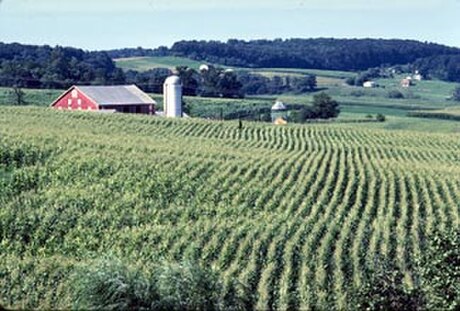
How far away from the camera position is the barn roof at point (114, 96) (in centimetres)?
5918

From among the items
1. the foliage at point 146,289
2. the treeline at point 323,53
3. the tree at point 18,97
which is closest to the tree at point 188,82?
the tree at point 18,97

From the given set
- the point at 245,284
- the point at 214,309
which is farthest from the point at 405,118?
the point at 214,309

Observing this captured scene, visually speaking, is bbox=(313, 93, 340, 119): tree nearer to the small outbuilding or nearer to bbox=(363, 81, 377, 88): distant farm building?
the small outbuilding

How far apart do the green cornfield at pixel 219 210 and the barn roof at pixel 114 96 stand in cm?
1883

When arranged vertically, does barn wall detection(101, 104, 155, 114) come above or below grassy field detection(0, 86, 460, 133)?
above

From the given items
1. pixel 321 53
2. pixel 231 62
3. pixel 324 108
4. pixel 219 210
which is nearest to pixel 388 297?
pixel 219 210

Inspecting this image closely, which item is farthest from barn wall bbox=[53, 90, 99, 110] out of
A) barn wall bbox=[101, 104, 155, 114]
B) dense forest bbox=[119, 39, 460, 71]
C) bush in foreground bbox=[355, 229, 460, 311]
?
dense forest bbox=[119, 39, 460, 71]

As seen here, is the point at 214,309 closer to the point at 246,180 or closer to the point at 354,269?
the point at 354,269

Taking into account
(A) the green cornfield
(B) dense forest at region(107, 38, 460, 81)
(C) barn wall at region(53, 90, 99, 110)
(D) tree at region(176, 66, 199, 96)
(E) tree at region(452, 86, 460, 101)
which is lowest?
(E) tree at region(452, 86, 460, 101)

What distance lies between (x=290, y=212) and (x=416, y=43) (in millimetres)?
177065

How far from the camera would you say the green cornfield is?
1920cm

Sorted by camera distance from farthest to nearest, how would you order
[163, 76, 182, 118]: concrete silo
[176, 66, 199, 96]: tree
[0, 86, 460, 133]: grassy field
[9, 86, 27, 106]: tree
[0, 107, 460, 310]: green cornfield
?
[176, 66, 199, 96]: tree → [9, 86, 27, 106]: tree → [0, 86, 460, 133]: grassy field → [163, 76, 182, 118]: concrete silo → [0, 107, 460, 310]: green cornfield

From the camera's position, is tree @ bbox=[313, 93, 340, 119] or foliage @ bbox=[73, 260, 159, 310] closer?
foliage @ bbox=[73, 260, 159, 310]

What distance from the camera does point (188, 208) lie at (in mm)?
24922
